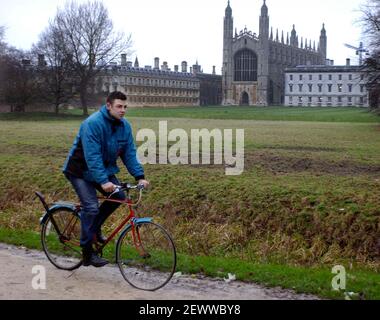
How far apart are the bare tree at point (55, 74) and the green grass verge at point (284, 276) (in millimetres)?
63259

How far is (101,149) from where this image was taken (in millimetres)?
7559

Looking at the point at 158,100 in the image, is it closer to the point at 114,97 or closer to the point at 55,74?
the point at 55,74

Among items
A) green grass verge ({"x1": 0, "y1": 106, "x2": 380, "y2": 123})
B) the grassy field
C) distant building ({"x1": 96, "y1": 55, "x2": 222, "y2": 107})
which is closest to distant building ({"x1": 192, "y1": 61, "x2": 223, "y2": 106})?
distant building ({"x1": 96, "y1": 55, "x2": 222, "y2": 107})

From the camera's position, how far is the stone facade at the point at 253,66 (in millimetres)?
141500

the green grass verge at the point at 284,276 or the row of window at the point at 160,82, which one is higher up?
the row of window at the point at 160,82

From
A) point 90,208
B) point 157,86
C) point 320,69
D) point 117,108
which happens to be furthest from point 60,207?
point 320,69

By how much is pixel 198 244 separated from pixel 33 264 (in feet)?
11.9

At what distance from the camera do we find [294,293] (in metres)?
7.19

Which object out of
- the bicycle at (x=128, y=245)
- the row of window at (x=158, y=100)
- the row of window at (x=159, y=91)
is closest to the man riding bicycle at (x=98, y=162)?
the bicycle at (x=128, y=245)

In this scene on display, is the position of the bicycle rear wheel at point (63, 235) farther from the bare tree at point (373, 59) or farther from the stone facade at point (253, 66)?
the stone facade at point (253, 66)

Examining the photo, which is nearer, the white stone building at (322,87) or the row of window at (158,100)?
the row of window at (158,100)

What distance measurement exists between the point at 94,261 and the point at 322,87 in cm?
13880

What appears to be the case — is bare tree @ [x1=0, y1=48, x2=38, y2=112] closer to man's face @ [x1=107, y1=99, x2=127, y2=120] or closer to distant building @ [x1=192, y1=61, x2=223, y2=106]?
man's face @ [x1=107, y1=99, x2=127, y2=120]

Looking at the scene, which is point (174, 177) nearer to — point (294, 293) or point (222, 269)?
point (222, 269)
